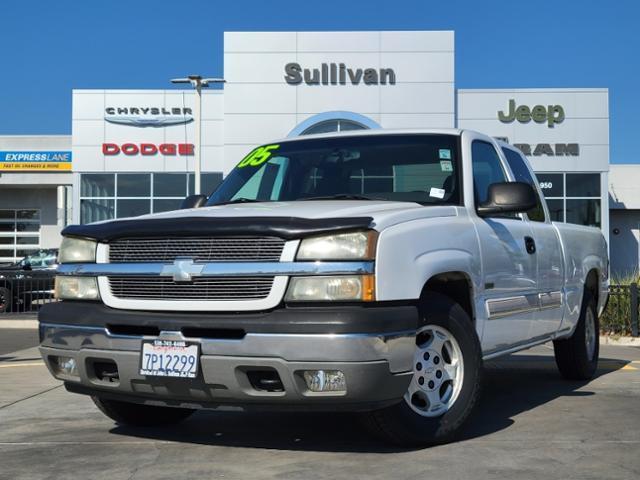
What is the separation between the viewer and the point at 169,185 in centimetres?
3238

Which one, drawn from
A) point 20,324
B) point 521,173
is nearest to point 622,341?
point 521,173

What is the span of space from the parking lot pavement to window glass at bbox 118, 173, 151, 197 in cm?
2594

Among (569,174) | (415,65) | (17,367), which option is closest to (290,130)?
(415,65)

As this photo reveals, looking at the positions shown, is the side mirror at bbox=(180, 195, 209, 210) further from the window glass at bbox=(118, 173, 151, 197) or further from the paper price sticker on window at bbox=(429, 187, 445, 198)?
the window glass at bbox=(118, 173, 151, 197)

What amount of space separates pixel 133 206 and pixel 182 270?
94.6 ft

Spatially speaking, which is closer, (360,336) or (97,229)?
(360,336)

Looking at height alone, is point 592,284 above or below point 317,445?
above

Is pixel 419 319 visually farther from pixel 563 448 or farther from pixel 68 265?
pixel 68 265

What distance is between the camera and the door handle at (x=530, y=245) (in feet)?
19.6

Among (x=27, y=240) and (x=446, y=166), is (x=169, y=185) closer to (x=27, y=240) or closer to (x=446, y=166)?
(x=27, y=240)

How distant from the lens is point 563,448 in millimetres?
4723

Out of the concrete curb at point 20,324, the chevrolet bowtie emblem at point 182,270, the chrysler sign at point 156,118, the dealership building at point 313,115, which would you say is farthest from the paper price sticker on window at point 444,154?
the chrysler sign at point 156,118

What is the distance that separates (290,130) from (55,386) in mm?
23977

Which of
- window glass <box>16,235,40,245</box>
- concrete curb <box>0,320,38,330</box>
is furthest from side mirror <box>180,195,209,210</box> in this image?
window glass <box>16,235,40,245</box>
